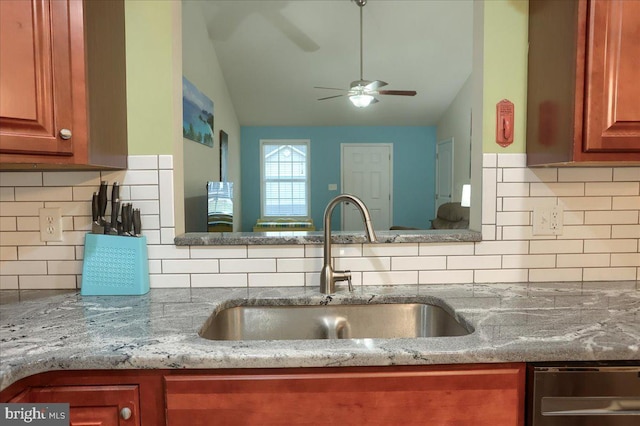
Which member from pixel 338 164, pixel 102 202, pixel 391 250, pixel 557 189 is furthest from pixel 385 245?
pixel 338 164

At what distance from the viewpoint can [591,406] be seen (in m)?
0.94

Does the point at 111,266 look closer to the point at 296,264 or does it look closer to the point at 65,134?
the point at 65,134

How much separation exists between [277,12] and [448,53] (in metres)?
2.35

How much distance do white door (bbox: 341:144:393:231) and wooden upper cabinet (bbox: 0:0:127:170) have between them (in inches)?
272

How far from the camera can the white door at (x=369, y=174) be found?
26.3 feet

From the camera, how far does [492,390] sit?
94 centimetres

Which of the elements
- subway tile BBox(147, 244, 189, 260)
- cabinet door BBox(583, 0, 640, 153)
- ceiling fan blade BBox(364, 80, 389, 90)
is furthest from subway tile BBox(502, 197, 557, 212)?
ceiling fan blade BBox(364, 80, 389, 90)

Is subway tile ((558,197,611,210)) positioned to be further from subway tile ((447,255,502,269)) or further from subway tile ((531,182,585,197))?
subway tile ((447,255,502,269))

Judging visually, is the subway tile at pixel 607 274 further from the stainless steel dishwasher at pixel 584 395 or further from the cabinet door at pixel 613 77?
the stainless steel dishwasher at pixel 584 395

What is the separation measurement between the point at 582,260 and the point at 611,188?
26 centimetres

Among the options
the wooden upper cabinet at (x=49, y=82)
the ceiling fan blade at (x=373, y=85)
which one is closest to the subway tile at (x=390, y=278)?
the wooden upper cabinet at (x=49, y=82)

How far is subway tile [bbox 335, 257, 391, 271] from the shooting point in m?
1.50

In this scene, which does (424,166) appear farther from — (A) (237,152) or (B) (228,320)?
(B) (228,320)

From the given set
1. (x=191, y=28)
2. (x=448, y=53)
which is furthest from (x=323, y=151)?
(x=191, y=28)
